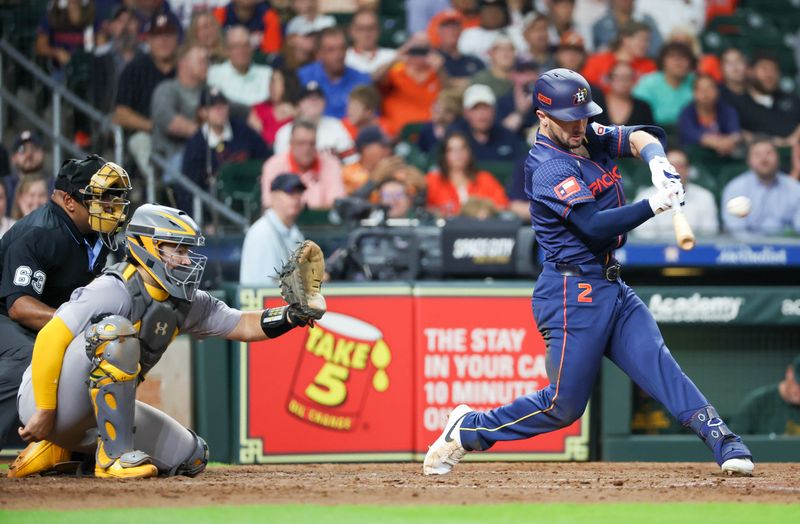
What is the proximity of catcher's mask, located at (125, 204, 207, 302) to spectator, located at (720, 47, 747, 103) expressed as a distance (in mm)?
6232

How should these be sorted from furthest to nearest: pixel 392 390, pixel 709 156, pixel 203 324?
pixel 709 156 → pixel 392 390 → pixel 203 324

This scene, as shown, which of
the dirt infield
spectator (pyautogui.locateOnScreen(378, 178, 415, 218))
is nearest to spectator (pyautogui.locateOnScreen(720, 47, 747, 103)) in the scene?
spectator (pyautogui.locateOnScreen(378, 178, 415, 218))

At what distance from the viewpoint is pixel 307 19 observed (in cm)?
978

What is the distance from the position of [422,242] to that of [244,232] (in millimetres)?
1243

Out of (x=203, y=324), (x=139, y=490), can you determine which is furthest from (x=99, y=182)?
(x=139, y=490)

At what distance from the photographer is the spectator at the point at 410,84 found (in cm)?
975

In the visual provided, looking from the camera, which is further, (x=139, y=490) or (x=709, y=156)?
(x=709, y=156)

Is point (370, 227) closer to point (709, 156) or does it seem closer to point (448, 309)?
A: point (448, 309)

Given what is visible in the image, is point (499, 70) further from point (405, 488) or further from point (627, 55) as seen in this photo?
point (405, 488)

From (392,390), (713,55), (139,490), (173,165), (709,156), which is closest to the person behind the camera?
(139,490)

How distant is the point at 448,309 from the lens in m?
7.20

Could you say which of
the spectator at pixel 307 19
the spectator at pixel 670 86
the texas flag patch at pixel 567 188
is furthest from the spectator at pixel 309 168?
the texas flag patch at pixel 567 188

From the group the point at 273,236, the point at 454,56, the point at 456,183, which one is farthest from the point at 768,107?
the point at 273,236

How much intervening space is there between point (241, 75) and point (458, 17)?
6.59 feet
